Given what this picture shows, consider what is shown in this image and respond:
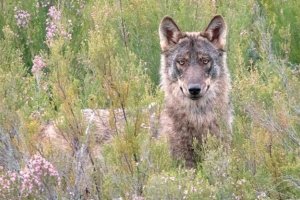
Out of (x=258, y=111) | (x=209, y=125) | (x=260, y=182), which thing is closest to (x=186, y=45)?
(x=209, y=125)

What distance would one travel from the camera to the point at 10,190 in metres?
7.54

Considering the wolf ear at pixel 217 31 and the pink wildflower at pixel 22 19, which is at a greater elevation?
the wolf ear at pixel 217 31

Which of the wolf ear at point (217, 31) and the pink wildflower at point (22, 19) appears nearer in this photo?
the wolf ear at point (217, 31)

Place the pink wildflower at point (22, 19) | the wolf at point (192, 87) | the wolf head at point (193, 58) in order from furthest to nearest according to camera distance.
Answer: the pink wildflower at point (22, 19)
the wolf head at point (193, 58)
the wolf at point (192, 87)

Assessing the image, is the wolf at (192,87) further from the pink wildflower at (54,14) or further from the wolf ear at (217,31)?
the pink wildflower at (54,14)

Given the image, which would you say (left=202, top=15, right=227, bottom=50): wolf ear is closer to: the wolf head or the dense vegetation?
the wolf head

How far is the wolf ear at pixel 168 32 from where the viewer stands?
9461 mm

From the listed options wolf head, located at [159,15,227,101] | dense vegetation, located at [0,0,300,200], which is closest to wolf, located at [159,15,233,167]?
wolf head, located at [159,15,227,101]

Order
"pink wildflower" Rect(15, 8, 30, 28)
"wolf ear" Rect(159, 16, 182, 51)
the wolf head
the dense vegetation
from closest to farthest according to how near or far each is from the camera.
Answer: the dense vegetation < the wolf head < "wolf ear" Rect(159, 16, 182, 51) < "pink wildflower" Rect(15, 8, 30, 28)

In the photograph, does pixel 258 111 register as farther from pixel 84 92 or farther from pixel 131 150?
pixel 84 92

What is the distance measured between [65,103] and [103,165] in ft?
1.79

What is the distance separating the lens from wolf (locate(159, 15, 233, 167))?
351 inches

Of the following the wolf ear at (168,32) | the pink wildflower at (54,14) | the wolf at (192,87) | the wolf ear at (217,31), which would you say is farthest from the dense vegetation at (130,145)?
the pink wildflower at (54,14)

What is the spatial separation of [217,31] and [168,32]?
44 centimetres
